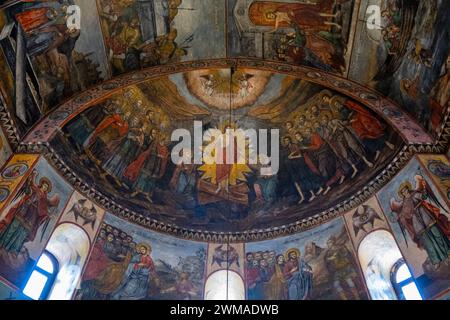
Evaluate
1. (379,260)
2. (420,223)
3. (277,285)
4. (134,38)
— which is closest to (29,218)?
(134,38)

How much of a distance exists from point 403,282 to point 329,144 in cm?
420

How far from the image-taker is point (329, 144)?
1235cm

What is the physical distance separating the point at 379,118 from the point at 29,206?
832 cm

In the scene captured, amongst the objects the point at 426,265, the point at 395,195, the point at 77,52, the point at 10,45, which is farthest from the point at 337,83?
the point at 10,45

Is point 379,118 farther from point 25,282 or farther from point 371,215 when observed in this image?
point 25,282

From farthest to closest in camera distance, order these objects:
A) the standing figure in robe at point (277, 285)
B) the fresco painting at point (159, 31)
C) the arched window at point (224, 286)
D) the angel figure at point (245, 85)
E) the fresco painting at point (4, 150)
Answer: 1. the angel figure at point (245, 85)
2. the fresco painting at point (159, 31)
3. the arched window at point (224, 286)
4. the standing figure in robe at point (277, 285)
5. the fresco painting at point (4, 150)

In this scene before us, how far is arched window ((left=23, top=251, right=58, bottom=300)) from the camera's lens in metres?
9.11

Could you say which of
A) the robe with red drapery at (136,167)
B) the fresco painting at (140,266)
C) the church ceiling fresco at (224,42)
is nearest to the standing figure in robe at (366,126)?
the church ceiling fresco at (224,42)

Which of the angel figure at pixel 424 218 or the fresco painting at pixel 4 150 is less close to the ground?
the fresco painting at pixel 4 150

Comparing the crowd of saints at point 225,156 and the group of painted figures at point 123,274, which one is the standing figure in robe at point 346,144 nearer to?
the crowd of saints at point 225,156

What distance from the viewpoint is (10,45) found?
30.3 feet

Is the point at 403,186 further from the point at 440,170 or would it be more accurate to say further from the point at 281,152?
the point at 281,152

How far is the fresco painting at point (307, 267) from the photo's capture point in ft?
33.7

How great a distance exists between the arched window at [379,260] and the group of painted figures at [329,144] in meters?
1.88
